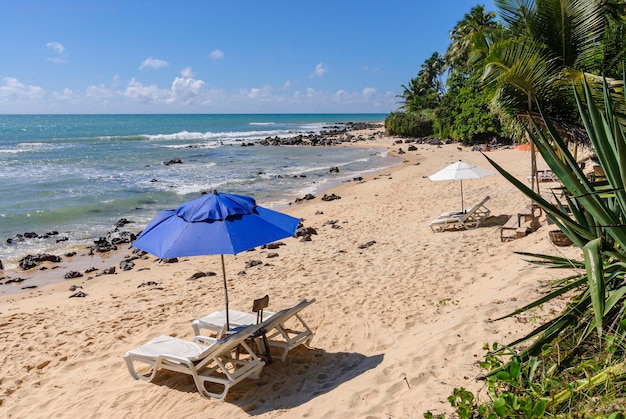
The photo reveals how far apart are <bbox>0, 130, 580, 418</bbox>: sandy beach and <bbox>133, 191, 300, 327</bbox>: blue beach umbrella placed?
155cm

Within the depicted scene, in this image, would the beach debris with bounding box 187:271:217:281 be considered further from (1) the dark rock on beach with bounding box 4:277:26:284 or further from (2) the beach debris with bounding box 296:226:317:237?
(1) the dark rock on beach with bounding box 4:277:26:284

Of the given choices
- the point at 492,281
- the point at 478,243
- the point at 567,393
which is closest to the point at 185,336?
the point at 492,281

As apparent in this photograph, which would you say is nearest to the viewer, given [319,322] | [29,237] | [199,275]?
[319,322]

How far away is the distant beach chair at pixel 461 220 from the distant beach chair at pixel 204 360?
24.6 feet

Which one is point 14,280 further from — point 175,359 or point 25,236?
point 175,359

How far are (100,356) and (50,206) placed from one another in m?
15.9

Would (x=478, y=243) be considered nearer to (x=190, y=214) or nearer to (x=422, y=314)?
(x=422, y=314)

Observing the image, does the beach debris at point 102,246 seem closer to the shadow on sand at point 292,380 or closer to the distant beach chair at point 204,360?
the distant beach chair at point 204,360

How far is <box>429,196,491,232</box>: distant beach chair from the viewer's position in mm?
12047

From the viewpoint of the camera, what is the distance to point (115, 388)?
5613 mm

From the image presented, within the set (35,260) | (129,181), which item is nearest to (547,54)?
(35,260)

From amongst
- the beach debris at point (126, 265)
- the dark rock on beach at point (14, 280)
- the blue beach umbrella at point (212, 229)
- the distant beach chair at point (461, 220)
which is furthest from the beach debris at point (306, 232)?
the blue beach umbrella at point (212, 229)

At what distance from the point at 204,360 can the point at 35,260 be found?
1006 centimetres

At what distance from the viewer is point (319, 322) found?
7051mm
